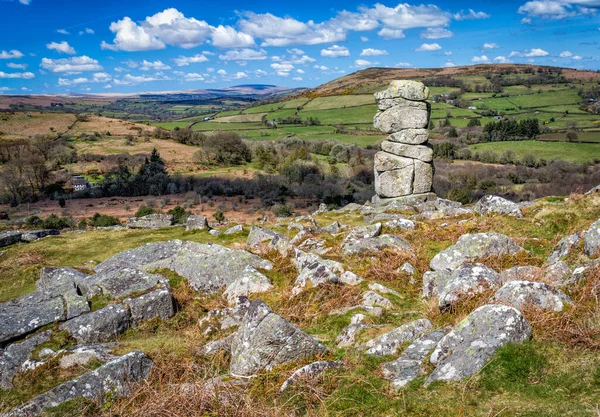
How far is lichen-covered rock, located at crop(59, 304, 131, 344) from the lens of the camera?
9.95 m

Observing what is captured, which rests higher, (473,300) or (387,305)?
(473,300)

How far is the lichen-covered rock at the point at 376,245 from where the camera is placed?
13.4 meters

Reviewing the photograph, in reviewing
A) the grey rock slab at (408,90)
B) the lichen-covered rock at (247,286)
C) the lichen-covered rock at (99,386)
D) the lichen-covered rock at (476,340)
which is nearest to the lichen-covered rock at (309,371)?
the lichen-covered rock at (476,340)

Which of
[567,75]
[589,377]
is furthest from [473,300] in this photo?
[567,75]

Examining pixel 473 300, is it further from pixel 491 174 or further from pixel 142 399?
pixel 491 174

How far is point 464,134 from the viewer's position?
316 ft

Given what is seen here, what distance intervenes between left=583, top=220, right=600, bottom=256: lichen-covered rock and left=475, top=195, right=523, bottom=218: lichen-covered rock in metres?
6.57

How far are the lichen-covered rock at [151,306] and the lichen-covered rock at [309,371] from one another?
19.9 feet

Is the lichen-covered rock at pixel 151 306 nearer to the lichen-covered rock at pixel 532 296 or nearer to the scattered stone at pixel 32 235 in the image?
the lichen-covered rock at pixel 532 296

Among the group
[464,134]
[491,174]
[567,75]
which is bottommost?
[491,174]

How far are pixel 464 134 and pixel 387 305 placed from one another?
318 feet

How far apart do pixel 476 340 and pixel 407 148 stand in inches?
908

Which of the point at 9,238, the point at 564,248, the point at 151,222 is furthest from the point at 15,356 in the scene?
the point at 151,222

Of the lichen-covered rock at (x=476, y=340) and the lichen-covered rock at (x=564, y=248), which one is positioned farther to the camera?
the lichen-covered rock at (x=564, y=248)
